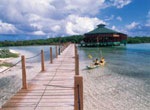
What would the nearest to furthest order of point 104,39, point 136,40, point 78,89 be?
point 78,89, point 104,39, point 136,40

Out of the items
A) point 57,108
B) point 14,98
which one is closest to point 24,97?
point 14,98

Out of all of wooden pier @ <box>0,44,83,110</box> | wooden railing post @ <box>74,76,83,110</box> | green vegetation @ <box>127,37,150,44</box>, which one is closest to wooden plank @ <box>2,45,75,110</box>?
wooden pier @ <box>0,44,83,110</box>

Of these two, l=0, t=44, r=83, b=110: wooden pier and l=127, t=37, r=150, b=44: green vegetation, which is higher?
l=127, t=37, r=150, b=44: green vegetation

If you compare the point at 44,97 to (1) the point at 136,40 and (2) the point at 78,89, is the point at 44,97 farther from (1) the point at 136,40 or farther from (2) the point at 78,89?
(1) the point at 136,40

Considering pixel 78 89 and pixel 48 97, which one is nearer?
pixel 78 89

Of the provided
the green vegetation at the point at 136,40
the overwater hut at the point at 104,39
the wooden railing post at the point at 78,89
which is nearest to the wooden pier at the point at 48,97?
the wooden railing post at the point at 78,89

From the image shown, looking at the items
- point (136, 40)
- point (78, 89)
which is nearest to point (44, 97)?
point (78, 89)

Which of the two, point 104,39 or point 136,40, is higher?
point 136,40

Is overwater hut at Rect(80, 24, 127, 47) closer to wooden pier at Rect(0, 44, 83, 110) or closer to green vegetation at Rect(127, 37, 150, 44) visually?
wooden pier at Rect(0, 44, 83, 110)

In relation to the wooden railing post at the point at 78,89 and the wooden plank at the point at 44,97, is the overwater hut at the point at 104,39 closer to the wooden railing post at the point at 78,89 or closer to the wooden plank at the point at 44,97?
the wooden plank at the point at 44,97

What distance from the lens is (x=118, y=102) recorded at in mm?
6004

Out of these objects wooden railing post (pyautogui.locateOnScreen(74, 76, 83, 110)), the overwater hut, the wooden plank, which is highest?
the overwater hut

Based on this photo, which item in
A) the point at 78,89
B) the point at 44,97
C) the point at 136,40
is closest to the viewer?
the point at 78,89

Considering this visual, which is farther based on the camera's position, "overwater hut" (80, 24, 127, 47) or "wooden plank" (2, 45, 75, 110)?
"overwater hut" (80, 24, 127, 47)
